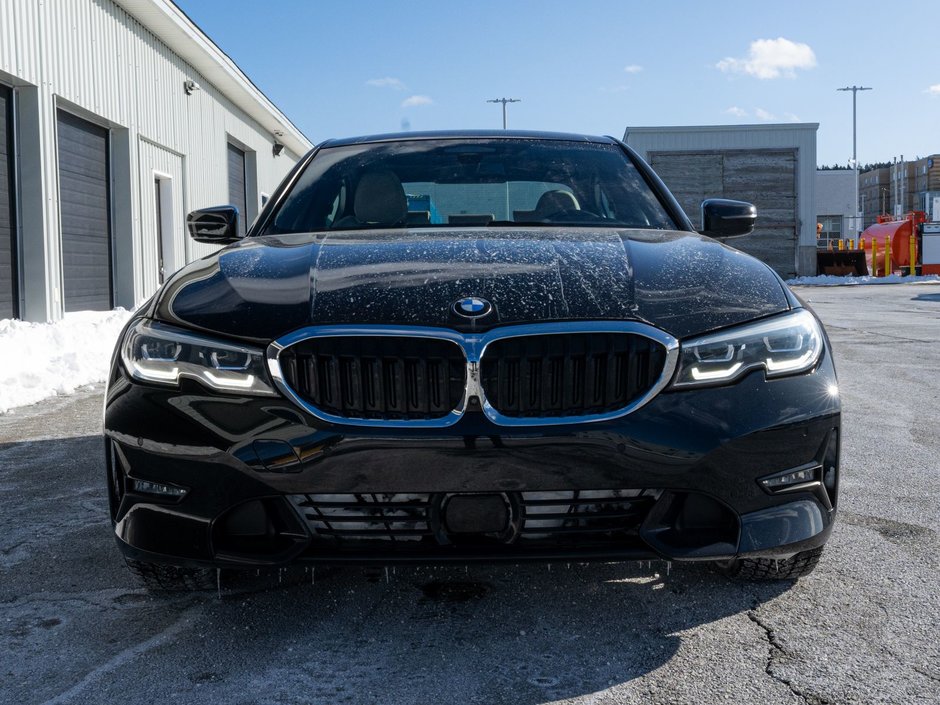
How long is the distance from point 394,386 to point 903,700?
1.28 m

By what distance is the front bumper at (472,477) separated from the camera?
2080mm

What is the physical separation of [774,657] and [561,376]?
0.84 meters

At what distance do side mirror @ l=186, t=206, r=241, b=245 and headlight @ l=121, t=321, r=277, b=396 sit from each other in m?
1.44

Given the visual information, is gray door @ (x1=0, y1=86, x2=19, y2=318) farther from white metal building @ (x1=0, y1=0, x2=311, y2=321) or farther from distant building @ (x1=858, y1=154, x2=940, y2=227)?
distant building @ (x1=858, y1=154, x2=940, y2=227)

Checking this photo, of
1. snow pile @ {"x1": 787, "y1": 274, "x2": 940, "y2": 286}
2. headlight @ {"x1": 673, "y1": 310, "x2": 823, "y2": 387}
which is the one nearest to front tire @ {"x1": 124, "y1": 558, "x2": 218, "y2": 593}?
headlight @ {"x1": 673, "y1": 310, "x2": 823, "y2": 387}

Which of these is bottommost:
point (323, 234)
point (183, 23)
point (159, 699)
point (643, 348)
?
point (159, 699)

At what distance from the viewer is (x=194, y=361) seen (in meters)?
2.18

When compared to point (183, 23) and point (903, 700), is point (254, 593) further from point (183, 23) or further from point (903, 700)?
point (183, 23)

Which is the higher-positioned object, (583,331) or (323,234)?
(323,234)

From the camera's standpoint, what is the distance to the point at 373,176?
3.56 m

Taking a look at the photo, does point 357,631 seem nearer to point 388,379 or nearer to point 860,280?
point 388,379

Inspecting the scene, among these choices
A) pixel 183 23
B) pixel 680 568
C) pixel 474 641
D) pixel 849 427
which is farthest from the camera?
pixel 183 23

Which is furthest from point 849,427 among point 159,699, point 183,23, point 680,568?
point 183,23

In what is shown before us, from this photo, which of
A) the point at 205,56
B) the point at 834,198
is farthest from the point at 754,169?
the point at 834,198
